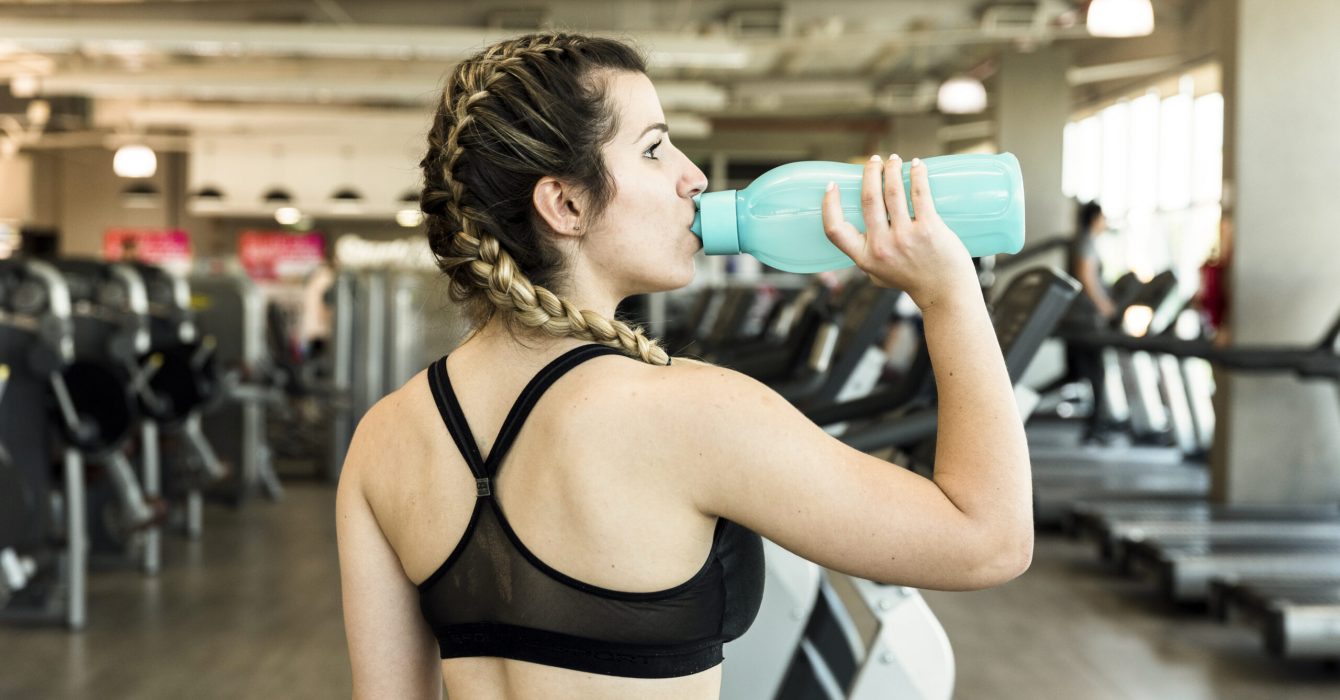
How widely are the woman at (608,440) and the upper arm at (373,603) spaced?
3 centimetres

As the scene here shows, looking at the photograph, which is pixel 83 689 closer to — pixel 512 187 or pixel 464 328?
pixel 464 328

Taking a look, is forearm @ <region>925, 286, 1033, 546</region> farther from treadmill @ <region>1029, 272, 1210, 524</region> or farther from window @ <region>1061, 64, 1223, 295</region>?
window @ <region>1061, 64, 1223, 295</region>

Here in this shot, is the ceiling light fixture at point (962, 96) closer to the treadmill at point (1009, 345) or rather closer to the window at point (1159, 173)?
the window at point (1159, 173)

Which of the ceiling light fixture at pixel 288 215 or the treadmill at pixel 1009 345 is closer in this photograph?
the treadmill at pixel 1009 345

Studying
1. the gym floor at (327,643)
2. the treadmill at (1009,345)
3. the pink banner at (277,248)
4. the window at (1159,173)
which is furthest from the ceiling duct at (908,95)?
the treadmill at (1009,345)

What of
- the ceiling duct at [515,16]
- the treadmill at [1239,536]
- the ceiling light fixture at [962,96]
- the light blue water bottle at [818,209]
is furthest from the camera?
the ceiling duct at [515,16]

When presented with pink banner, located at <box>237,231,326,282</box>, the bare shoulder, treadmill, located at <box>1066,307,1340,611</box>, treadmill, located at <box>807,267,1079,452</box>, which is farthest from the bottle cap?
pink banner, located at <box>237,231,326,282</box>

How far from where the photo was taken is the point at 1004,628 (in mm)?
4195

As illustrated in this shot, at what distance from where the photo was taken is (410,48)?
29.5 ft

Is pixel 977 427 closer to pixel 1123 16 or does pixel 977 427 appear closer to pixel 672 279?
pixel 672 279

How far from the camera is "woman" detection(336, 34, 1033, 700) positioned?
0.91 meters

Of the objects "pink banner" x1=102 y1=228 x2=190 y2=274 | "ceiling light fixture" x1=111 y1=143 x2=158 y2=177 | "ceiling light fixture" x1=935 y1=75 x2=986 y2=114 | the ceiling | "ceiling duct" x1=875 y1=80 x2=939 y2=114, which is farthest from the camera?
"pink banner" x1=102 y1=228 x2=190 y2=274

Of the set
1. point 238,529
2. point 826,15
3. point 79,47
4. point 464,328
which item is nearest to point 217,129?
point 79,47

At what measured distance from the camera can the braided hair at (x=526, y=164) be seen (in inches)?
38.7
